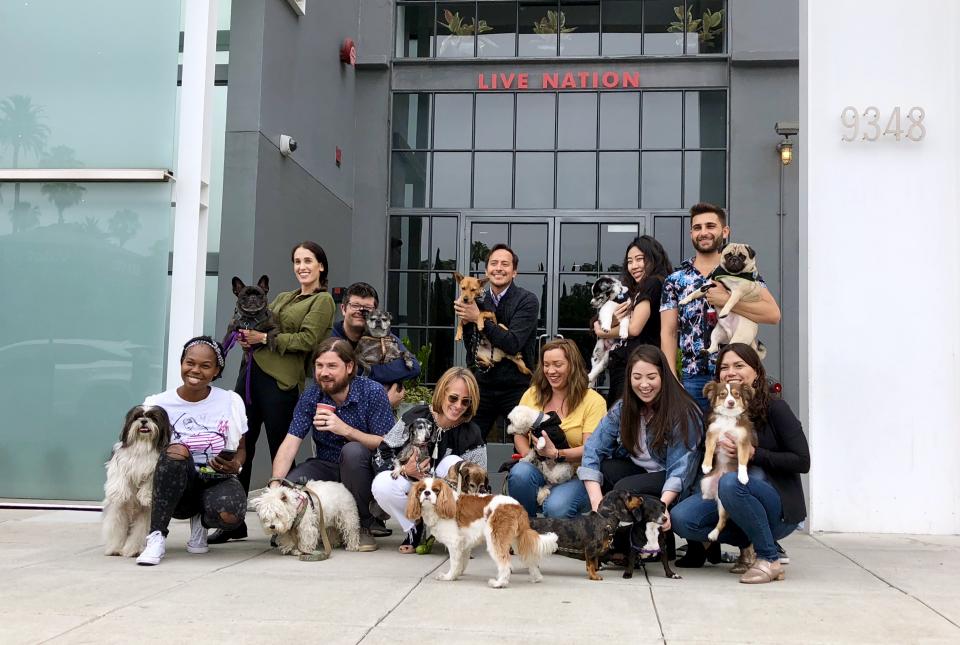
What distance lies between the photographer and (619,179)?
34.5ft

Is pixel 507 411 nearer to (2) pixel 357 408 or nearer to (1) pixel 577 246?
(2) pixel 357 408

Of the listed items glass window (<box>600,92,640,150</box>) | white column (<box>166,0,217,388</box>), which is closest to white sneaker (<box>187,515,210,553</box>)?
white column (<box>166,0,217,388</box>)

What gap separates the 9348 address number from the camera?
5707 mm

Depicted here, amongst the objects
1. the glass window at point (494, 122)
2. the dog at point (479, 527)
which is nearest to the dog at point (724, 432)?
the dog at point (479, 527)

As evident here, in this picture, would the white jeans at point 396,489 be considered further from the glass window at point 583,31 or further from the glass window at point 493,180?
the glass window at point 583,31

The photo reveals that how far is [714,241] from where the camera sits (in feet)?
15.7

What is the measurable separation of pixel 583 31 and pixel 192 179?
585cm

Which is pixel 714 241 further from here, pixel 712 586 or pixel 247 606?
pixel 247 606

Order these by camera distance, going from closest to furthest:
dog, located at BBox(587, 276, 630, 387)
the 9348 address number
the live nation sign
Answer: dog, located at BBox(587, 276, 630, 387) < the 9348 address number < the live nation sign

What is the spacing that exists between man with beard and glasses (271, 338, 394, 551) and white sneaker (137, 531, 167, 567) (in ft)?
2.13

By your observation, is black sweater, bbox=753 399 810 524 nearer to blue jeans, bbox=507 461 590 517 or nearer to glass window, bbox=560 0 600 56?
blue jeans, bbox=507 461 590 517

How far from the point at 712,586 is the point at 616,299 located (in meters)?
1.92

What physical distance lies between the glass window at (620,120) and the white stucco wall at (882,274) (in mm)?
4688

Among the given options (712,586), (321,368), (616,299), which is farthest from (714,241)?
(321,368)
